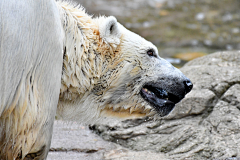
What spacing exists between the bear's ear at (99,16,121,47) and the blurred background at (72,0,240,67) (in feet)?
15.2

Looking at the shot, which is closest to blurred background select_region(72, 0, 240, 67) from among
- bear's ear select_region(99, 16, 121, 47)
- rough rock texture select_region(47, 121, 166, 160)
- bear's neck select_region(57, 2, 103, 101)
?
rough rock texture select_region(47, 121, 166, 160)

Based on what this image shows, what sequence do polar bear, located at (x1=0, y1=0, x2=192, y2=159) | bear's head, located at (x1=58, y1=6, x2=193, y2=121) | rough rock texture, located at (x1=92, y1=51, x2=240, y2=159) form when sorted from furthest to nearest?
rough rock texture, located at (x1=92, y1=51, x2=240, y2=159), bear's head, located at (x1=58, y1=6, x2=193, y2=121), polar bear, located at (x1=0, y1=0, x2=192, y2=159)

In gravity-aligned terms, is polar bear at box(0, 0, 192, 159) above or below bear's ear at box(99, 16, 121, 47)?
below

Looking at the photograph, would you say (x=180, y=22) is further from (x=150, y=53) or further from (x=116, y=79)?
(x=116, y=79)

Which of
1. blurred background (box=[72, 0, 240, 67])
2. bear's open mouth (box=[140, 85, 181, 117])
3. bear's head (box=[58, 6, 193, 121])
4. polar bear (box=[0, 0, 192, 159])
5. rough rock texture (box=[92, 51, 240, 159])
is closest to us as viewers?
polar bear (box=[0, 0, 192, 159])

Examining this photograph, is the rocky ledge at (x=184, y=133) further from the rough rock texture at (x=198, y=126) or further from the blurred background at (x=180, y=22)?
the blurred background at (x=180, y=22)

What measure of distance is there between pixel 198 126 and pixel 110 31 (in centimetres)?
161

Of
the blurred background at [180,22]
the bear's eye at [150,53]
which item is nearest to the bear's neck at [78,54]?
the bear's eye at [150,53]

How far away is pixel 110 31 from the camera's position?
3.13 meters

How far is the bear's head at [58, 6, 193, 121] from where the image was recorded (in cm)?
304

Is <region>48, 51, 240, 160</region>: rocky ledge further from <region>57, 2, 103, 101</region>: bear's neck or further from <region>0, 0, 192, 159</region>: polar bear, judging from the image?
<region>57, 2, 103, 101</region>: bear's neck

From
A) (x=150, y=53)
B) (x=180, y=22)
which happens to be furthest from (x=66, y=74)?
(x=180, y=22)

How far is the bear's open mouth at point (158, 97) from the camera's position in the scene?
3293 mm

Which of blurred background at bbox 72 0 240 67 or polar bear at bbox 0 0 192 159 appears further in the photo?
blurred background at bbox 72 0 240 67
